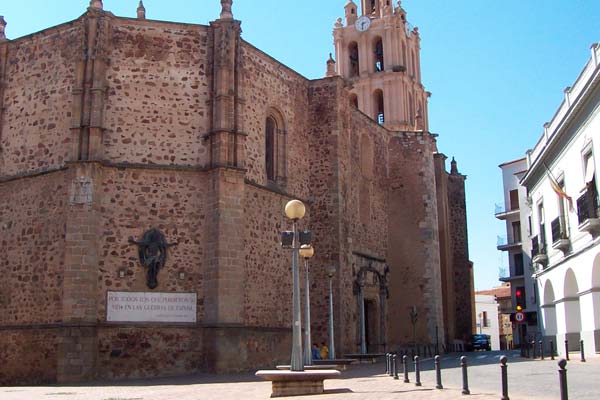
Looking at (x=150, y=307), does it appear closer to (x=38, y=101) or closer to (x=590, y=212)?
(x=38, y=101)

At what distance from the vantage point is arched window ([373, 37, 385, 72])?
51.3m

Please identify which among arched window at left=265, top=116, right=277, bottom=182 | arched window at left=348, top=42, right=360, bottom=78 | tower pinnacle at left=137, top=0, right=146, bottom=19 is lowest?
arched window at left=265, top=116, right=277, bottom=182

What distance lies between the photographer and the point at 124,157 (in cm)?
2342

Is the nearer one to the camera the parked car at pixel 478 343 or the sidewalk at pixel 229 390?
the sidewalk at pixel 229 390

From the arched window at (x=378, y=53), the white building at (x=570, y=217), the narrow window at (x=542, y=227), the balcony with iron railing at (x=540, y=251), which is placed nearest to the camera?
the white building at (x=570, y=217)

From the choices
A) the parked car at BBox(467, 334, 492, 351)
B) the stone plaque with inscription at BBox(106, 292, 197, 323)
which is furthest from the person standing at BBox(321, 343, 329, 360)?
the parked car at BBox(467, 334, 492, 351)

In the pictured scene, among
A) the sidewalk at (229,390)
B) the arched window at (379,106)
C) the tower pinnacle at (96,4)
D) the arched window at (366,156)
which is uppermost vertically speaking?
the arched window at (379,106)

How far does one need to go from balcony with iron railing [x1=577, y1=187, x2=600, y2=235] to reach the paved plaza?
5248 mm

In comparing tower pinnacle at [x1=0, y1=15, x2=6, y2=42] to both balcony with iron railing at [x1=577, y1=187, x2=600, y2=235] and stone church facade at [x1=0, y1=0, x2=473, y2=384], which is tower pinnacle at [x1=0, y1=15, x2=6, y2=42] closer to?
stone church facade at [x1=0, y1=0, x2=473, y2=384]

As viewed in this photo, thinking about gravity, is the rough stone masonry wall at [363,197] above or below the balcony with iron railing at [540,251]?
above

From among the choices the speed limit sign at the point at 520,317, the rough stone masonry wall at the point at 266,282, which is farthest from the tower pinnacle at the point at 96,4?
the speed limit sign at the point at 520,317

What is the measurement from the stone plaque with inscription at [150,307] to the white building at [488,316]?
189 feet

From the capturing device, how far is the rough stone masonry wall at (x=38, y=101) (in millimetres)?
23844

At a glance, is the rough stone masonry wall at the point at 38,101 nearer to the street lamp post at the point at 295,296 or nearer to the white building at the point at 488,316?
the street lamp post at the point at 295,296
